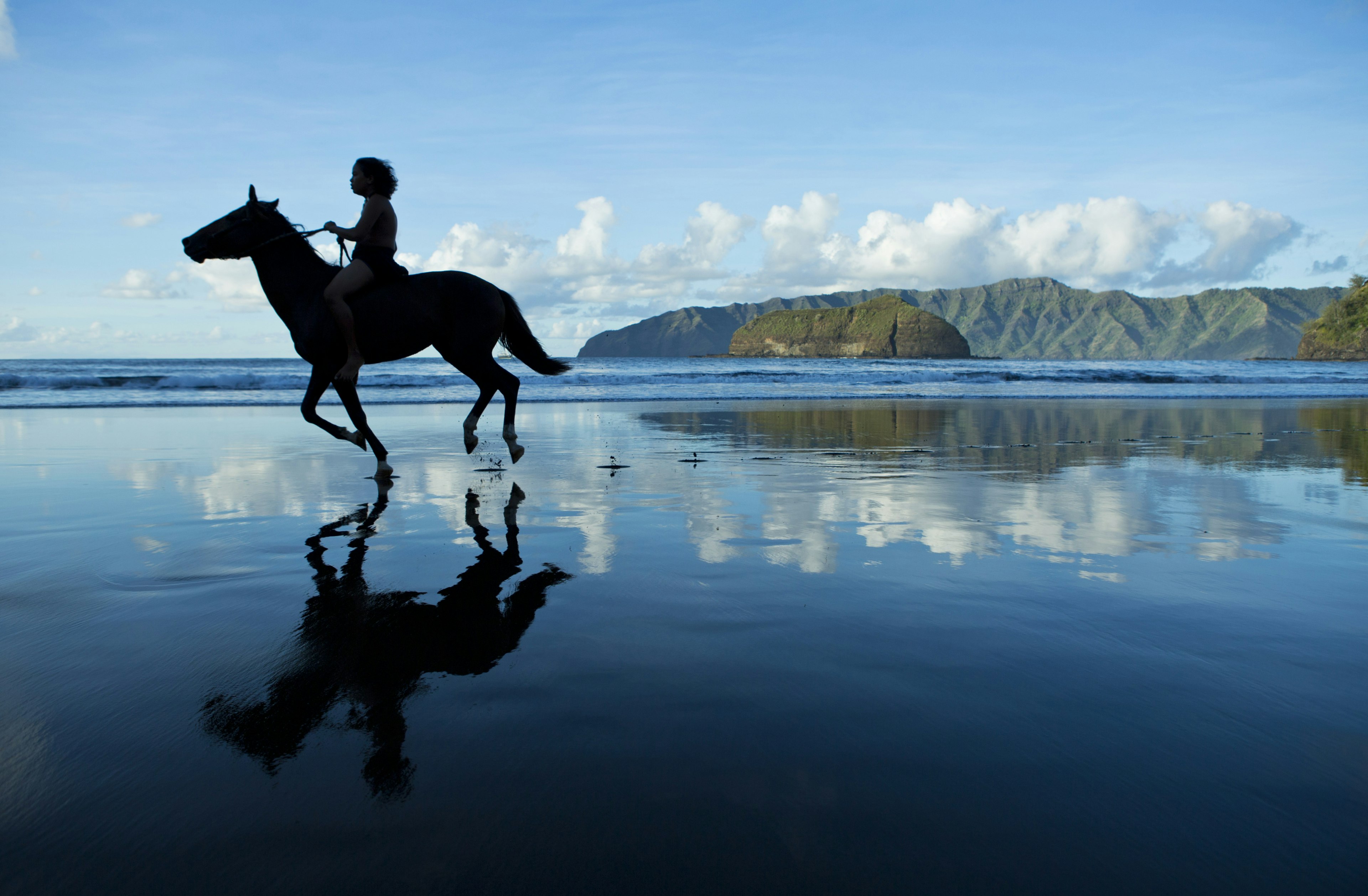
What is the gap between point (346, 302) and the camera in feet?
21.8

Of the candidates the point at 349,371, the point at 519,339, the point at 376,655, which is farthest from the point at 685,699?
the point at 519,339

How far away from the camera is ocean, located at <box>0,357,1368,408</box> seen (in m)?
22.7

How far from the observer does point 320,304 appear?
264 inches

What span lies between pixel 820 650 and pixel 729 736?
690 millimetres

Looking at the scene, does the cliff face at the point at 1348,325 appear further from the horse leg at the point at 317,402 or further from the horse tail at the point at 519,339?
the horse leg at the point at 317,402

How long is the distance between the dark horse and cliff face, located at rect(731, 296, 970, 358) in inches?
6740

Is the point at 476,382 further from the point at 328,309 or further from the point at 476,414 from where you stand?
the point at 328,309

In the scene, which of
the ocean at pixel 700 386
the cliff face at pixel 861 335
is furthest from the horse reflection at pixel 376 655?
the cliff face at pixel 861 335

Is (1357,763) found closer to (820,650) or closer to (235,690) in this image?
(820,650)

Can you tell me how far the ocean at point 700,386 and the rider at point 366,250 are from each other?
37.2 feet

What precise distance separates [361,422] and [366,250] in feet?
4.98

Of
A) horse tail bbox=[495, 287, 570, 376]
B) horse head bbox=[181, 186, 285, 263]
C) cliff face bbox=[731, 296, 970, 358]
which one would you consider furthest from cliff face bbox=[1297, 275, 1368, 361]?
horse head bbox=[181, 186, 285, 263]

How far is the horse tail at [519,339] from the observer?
799 centimetres

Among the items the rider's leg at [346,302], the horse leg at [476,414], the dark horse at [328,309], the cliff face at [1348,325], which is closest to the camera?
the rider's leg at [346,302]
